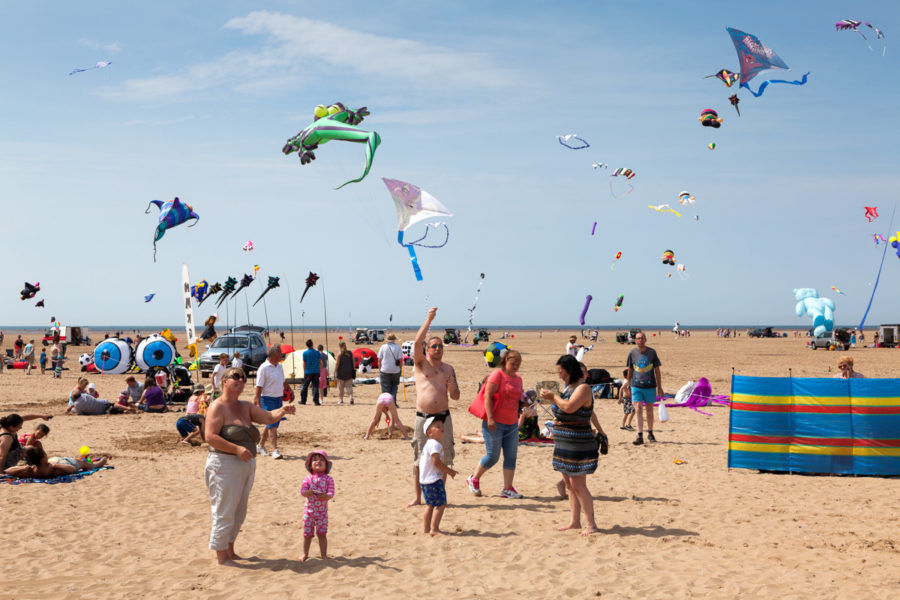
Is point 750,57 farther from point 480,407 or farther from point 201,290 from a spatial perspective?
point 201,290

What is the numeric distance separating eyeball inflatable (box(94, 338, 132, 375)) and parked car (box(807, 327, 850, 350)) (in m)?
41.4

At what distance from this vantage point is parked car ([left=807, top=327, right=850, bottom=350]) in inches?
1834

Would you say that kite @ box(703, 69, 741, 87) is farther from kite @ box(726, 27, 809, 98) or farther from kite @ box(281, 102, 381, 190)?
kite @ box(281, 102, 381, 190)

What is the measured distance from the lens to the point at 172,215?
2072 centimetres

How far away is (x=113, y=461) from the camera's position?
34.1ft

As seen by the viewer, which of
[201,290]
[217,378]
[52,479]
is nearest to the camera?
[52,479]

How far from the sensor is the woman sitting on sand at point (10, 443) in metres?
9.06

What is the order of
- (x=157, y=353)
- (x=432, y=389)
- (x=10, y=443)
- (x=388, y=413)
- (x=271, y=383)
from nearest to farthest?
(x=432, y=389) < (x=10, y=443) < (x=271, y=383) < (x=388, y=413) < (x=157, y=353)

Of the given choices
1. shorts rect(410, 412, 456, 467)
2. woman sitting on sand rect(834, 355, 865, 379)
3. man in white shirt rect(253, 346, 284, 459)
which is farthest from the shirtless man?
woman sitting on sand rect(834, 355, 865, 379)

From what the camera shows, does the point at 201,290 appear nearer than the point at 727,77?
No

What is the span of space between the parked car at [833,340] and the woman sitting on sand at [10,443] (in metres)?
47.9

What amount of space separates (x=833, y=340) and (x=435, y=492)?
48.7 m

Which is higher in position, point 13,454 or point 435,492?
point 435,492

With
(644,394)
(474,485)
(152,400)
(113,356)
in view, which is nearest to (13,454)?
(474,485)
